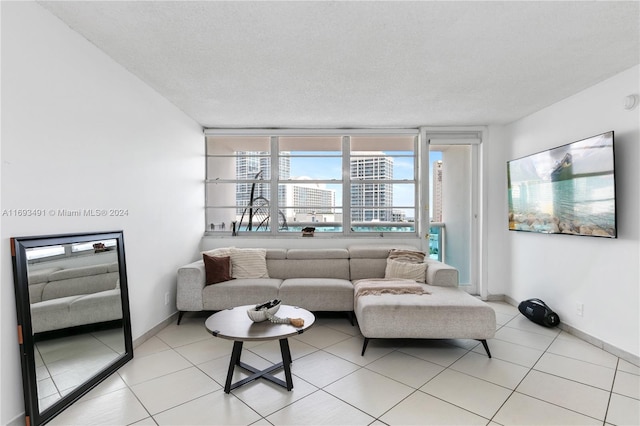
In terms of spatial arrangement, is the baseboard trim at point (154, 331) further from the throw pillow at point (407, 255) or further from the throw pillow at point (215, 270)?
the throw pillow at point (407, 255)

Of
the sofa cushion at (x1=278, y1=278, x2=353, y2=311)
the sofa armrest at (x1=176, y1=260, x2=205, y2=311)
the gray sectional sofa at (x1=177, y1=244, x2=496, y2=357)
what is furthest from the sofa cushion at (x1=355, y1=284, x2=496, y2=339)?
the sofa armrest at (x1=176, y1=260, x2=205, y2=311)

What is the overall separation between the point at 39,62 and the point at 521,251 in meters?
5.15

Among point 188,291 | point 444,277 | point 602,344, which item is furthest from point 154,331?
point 602,344

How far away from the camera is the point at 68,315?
81.0 inches

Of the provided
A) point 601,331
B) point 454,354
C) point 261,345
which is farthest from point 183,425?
point 601,331

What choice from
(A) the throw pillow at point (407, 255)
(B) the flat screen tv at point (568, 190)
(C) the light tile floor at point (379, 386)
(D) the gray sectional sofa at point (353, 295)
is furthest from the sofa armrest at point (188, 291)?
(B) the flat screen tv at point (568, 190)

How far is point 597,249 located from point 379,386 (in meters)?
2.48

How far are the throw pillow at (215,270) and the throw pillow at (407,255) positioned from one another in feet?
6.89

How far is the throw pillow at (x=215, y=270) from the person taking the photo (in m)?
3.64

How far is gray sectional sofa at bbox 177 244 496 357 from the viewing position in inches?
107

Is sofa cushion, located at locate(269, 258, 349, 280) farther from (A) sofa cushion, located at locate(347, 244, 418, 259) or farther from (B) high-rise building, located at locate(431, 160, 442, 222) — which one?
(B) high-rise building, located at locate(431, 160, 442, 222)

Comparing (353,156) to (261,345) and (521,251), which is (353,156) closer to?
(521,251)

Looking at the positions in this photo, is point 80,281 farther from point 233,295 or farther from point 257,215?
point 257,215

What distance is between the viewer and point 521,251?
13.5 feet
